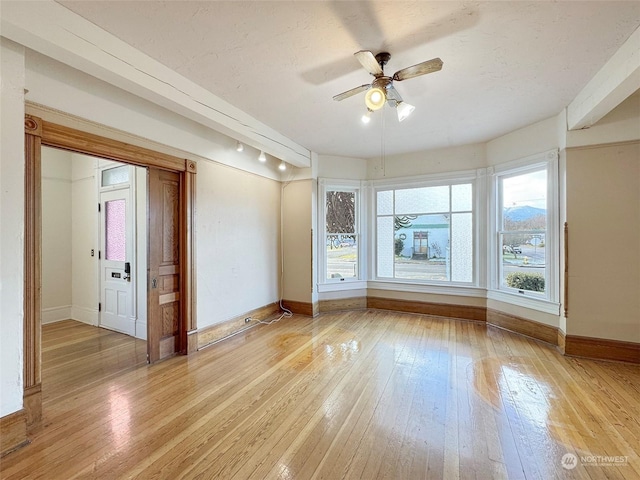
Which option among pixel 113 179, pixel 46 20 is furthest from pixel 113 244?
pixel 46 20

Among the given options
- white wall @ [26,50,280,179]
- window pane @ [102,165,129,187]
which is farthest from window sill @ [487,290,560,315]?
window pane @ [102,165,129,187]

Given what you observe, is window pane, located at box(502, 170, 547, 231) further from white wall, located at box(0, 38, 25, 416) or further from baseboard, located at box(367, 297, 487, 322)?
white wall, located at box(0, 38, 25, 416)

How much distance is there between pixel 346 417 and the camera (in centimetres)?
229

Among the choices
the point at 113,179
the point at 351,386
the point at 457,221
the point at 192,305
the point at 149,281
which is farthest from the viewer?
the point at 457,221

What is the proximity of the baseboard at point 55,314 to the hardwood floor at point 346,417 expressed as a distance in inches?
60.8

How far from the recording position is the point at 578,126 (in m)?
3.34

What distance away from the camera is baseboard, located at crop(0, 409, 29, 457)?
1.86 meters

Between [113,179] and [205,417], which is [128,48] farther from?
[205,417]

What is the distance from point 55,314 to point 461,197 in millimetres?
7204

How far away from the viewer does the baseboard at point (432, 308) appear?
4.85m

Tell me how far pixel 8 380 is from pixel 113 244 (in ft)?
9.51

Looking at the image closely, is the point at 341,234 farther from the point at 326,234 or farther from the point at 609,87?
the point at 609,87

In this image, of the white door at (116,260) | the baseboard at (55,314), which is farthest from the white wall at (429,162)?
the baseboard at (55,314)

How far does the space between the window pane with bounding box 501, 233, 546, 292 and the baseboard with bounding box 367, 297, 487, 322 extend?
70cm
